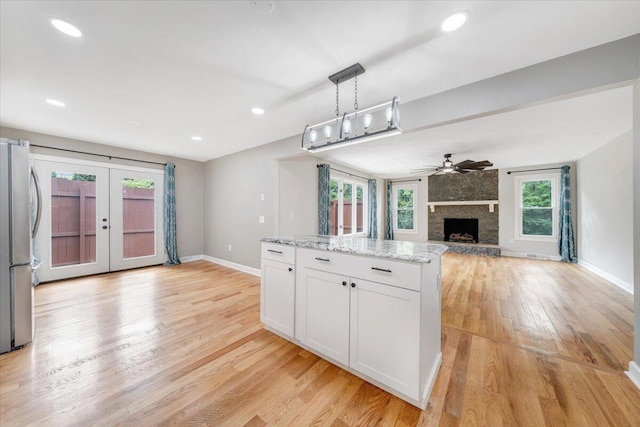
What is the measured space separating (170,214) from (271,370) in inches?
184

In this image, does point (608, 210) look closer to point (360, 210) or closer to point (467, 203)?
point (467, 203)

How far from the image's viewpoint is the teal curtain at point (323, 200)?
203 inches

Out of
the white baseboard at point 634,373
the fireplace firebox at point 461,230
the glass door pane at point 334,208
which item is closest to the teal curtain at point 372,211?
the glass door pane at point 334,208

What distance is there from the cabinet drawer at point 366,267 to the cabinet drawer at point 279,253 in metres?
0.10

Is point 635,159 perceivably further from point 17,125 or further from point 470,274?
point 17,125

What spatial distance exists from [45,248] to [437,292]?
19.2 ft

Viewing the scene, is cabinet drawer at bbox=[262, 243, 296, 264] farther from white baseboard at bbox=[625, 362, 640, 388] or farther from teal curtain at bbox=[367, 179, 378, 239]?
teal curtain at bbox=[367, 179, 378, 239]

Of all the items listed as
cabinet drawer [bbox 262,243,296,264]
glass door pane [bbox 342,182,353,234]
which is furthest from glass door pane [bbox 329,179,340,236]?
cabinet drawer [bbox 262,243,296,264]

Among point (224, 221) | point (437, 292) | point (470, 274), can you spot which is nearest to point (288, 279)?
point (437, 292)

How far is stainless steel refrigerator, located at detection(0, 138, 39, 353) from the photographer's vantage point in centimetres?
212

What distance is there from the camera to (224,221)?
17.9ft

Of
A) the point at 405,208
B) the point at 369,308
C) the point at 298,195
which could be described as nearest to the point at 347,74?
the point at 369,308

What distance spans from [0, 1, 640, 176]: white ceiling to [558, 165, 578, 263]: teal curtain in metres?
2.83

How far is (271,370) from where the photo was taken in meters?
1.93
